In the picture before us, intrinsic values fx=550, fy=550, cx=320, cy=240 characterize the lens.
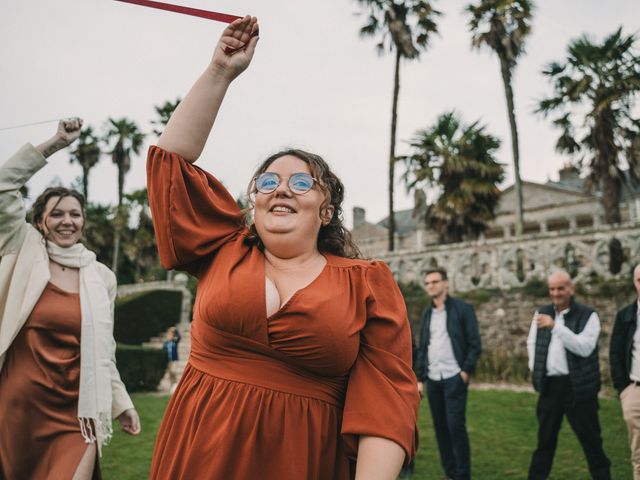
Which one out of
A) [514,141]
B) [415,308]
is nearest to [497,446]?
[415,308]

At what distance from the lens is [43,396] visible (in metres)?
2.90

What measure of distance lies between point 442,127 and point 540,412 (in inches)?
691

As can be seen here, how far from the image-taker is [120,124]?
111 feet

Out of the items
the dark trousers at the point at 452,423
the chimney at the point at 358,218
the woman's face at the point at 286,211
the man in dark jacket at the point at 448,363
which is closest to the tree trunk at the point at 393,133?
the man in dark jacket at the point at 448,363

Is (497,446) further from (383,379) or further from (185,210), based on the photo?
(185,210)

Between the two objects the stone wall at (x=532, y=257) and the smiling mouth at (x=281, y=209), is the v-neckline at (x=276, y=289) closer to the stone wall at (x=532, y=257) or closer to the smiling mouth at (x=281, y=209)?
the smiling mouth at (x=281, y=209)

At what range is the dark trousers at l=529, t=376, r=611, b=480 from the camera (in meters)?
5.13

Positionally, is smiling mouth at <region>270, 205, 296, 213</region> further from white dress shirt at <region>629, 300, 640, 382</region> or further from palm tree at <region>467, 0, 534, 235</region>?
palm tree at <region>467, 0, 534, 235</region>

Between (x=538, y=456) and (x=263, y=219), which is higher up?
(x=263, y=219)

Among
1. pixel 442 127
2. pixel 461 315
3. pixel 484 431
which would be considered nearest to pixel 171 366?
pixel 484 431

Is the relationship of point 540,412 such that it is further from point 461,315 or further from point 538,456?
point 461,315

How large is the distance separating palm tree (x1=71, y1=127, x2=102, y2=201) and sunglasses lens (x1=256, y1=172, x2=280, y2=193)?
33354 mm

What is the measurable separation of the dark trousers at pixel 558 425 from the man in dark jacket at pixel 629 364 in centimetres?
29

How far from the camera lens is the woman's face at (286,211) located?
1878 millimetres
